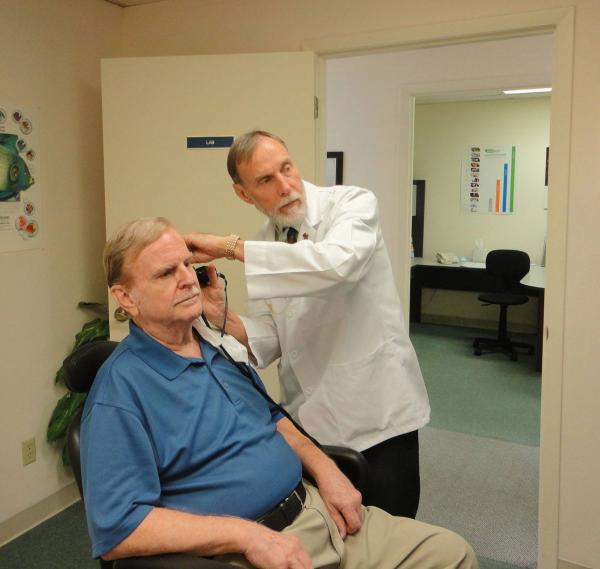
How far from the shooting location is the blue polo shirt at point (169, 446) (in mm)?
1215

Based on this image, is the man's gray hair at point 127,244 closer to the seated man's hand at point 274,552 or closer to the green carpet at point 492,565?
the seated man's hand at point 274,552

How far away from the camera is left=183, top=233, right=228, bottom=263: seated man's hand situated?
1.52 meters

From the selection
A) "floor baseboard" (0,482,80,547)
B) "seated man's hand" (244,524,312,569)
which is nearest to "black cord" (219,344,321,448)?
"seated man's hand" (244,524,312,569)

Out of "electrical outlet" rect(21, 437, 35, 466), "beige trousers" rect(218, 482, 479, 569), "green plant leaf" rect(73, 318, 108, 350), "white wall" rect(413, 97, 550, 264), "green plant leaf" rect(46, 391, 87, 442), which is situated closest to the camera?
"beige trousers" rect(218, 482, 479, 569)

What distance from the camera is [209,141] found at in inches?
110

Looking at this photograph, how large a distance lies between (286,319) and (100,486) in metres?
0.71

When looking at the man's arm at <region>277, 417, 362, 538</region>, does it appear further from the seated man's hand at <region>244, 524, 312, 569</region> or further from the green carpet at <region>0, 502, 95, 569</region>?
the green carpet at <region>0, 502, 95, 569</region>

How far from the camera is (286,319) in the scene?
1.75 meters

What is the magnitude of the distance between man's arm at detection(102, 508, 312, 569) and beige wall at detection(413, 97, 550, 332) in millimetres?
5587

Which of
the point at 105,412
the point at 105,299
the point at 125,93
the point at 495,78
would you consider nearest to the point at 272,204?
the point at 105,412

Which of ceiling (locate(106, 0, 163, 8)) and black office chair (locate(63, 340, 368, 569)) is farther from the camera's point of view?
ceiling (locate(106, 0, 163, 8))

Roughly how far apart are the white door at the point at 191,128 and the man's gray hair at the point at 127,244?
1355mm

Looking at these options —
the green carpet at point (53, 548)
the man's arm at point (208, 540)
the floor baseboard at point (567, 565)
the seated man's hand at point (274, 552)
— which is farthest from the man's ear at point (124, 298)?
the floor baseboard at point (567, 565)

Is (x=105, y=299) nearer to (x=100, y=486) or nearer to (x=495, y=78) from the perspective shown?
(x=100, y=486)
